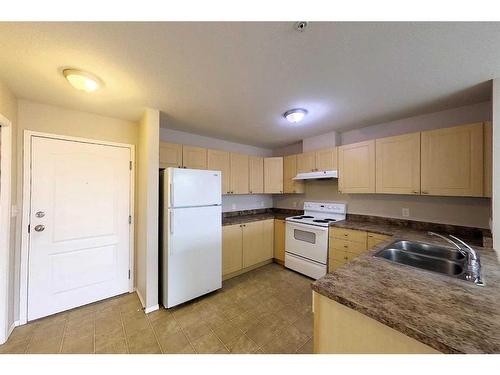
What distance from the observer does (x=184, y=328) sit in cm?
182

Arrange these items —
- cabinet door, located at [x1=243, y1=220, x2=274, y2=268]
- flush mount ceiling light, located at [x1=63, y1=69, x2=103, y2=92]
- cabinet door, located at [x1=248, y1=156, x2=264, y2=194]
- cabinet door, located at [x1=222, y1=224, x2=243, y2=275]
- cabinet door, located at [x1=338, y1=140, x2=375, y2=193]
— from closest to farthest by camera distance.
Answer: flush mount ceiling light, located at [x1=63, y1=69, x2=103, y2=92] → cabinet door, located at [x1=338, y1=140, x2=375, y2=193] → cabinet door, located at [x1=222, y1=224, x2=243, y2=275] → cabinet door, located at [x1=243, y1=220, x2=274, y2=268] → cabinet door, located at [x1=248, y1=156, x2=264, y2=194]

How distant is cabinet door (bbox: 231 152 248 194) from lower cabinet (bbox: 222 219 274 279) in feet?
2.11

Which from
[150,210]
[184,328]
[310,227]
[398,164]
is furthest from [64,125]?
[398,164]

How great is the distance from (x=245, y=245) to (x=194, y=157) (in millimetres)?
1620

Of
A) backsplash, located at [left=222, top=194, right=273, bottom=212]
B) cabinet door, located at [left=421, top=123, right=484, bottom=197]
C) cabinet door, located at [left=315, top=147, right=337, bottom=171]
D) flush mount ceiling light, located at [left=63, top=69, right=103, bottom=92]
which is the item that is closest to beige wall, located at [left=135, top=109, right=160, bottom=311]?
flush mount ceiling light, located at [left=63, top=69, right=103, bottom=92]

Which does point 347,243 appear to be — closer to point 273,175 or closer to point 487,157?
point 487,157

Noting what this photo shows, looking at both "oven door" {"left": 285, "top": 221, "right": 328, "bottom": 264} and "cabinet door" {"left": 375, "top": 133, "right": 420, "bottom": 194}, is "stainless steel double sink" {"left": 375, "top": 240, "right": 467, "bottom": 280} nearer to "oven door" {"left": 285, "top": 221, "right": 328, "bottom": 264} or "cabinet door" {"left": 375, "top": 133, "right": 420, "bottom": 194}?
"cabinet door" {"left": 375, "top": 133, "right": 420, "bottom": 194}

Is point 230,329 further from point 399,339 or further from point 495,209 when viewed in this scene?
point 495,209

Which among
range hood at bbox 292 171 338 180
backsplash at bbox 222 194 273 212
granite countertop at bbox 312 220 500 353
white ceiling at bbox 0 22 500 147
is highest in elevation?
white ceiling at bbox 0 22 500 147

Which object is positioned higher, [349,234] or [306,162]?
[306,162]

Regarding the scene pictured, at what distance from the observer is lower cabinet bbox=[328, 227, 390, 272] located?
2.30 m

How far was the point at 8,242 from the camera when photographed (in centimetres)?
170

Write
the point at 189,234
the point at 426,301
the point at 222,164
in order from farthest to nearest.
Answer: the point at 222,164 < the point at 189,234 < the point at 426,301
